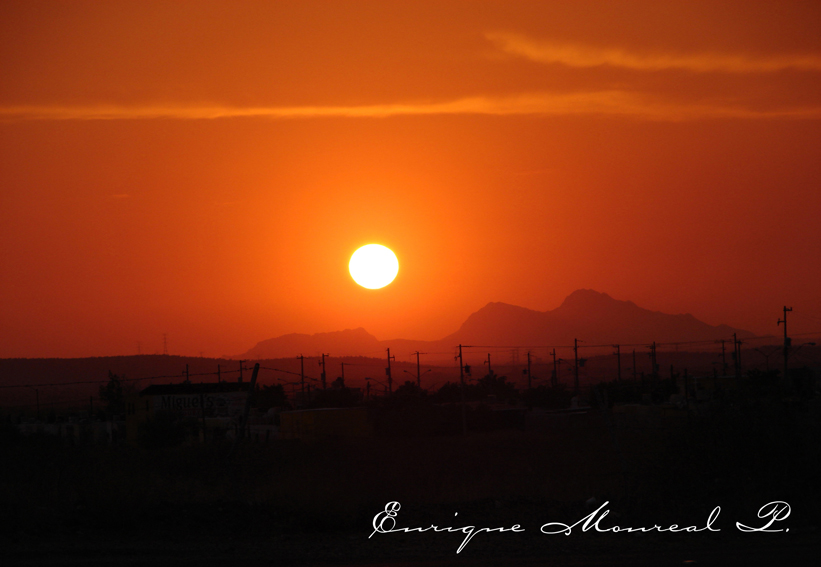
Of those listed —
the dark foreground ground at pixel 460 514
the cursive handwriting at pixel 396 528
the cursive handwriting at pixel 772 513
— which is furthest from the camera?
the cursive handwriting at pixel 396 528

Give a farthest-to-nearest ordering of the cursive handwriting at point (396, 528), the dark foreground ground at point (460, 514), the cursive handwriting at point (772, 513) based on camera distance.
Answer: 1. the cursive handwriting at point (396, 528)
2. the cursive handwriting at point (772, 513)
3. the dark foreground ground at point (460, 514)

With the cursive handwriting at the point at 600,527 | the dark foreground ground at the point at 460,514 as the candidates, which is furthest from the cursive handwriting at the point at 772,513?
the cursive handwriting at the point at 600,527

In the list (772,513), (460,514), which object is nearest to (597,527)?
(460,514)

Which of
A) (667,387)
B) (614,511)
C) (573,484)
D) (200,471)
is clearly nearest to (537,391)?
(667,387)

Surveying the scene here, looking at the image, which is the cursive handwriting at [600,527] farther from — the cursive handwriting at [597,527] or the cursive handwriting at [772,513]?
the cursive handwriting at [772,513]

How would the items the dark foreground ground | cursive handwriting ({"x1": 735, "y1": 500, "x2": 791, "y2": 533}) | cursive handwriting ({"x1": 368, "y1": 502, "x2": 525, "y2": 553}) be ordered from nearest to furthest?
1. the dark foreground ground
2. cursive handwriting ({"x1": 735, "y1": 500, "x2": 791, "y2": 533})
3. cursive handwriting ({"x1": 368, "y1": 502, "x2": 525, "y2": 553})

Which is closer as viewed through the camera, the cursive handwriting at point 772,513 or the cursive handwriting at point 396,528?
the cursive handwriting at point 772,513

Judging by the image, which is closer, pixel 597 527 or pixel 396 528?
pixel 597 527

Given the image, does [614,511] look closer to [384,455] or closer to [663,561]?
[663,561]

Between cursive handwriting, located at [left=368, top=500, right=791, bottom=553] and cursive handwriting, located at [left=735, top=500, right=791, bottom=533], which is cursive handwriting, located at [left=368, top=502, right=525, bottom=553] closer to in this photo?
cursive handwriting, located at [left=368, top=500, right=791, bottom=553]

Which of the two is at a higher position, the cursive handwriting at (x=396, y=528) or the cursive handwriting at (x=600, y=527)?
the cursive handwriting at (x=396, y=528)

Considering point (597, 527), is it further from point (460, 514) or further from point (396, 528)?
point (396, 528)

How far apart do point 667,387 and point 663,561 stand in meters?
84.3

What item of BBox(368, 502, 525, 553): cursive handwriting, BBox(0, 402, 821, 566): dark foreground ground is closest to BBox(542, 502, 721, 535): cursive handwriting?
BBox(0, 402, 821, 566): dark foreground ground
